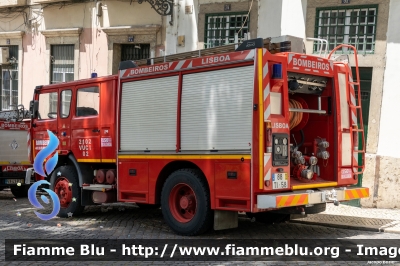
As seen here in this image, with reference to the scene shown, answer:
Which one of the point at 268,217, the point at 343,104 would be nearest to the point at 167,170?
the point at 268,217

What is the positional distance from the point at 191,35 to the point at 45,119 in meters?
5.25

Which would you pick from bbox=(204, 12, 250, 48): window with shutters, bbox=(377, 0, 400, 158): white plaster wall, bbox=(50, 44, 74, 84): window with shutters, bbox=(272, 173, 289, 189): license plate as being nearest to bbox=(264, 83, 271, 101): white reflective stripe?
bbox=(272, 173, 289, 189): license plate

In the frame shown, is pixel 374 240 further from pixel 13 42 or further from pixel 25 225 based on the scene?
pixel 13 42

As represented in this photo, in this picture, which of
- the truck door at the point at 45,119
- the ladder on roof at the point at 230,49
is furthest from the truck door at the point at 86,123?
the ladder on roof at the point at 230,49

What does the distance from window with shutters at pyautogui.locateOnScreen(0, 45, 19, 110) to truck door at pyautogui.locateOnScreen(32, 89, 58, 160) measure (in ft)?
29.3

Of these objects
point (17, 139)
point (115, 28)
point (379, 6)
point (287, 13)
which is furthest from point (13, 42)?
point (379, 6)

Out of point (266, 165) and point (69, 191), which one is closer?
point (266, 165)

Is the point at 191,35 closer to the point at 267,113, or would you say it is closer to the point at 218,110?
the point at 218,110

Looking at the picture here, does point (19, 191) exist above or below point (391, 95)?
below

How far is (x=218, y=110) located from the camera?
26.5 feet

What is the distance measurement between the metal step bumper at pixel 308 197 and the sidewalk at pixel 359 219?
1.05m

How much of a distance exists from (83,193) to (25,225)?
1.17 m

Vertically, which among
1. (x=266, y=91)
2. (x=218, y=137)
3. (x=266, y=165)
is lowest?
(x=266, y=165)

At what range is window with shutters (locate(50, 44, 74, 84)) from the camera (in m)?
18.1
